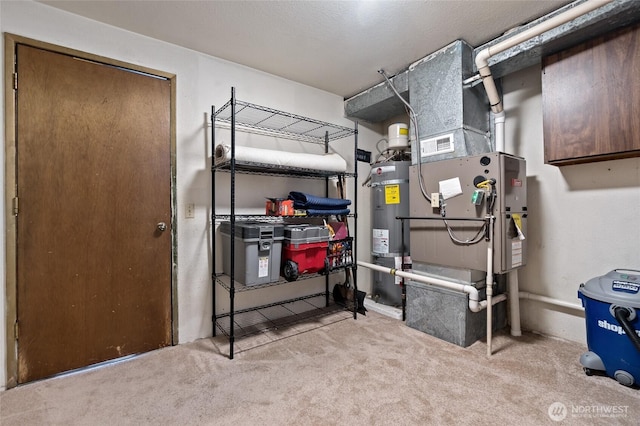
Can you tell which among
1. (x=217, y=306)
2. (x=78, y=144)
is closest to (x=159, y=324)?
(x=217, y=306)

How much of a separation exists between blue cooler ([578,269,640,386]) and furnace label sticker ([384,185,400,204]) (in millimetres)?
1497

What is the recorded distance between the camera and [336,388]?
161 cm

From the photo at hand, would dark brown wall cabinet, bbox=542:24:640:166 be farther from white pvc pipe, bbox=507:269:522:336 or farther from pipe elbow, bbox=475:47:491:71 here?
white pvc pipe, bbox=507:269:522:336

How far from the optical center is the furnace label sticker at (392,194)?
2.78 m

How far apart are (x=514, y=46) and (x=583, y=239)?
1479mm

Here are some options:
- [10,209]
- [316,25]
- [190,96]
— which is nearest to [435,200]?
[316,25]

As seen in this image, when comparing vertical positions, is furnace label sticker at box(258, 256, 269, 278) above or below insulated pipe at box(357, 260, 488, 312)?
above

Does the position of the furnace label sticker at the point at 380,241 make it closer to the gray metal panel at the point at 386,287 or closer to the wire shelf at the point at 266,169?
the gray metal panel at the point at 386,287

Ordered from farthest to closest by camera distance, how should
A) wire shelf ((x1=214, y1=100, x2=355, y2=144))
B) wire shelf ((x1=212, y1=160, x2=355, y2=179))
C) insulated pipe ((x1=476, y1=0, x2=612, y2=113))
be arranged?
wire shelf ((x1=214, y1=100, x2=355, y2=144)) → wire shelf ((x1=212, y1=160, x2=355, y2=179)) → insulated pipe ((x1=476, y1=0, x2=612, y2=113))

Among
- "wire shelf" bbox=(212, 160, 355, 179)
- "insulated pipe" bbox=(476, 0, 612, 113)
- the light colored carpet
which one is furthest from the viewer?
"wire shelf" bbox=(212, 160, 355, 179)

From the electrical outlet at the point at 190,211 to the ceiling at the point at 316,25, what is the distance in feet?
4.13

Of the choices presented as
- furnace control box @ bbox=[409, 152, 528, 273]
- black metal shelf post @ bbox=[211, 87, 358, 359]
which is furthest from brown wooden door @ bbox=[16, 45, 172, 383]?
furnace control box @ bbox=[409, 152, 528, 273]

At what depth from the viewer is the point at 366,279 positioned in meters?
3.30

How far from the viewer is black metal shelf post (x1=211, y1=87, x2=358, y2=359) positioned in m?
2.00
